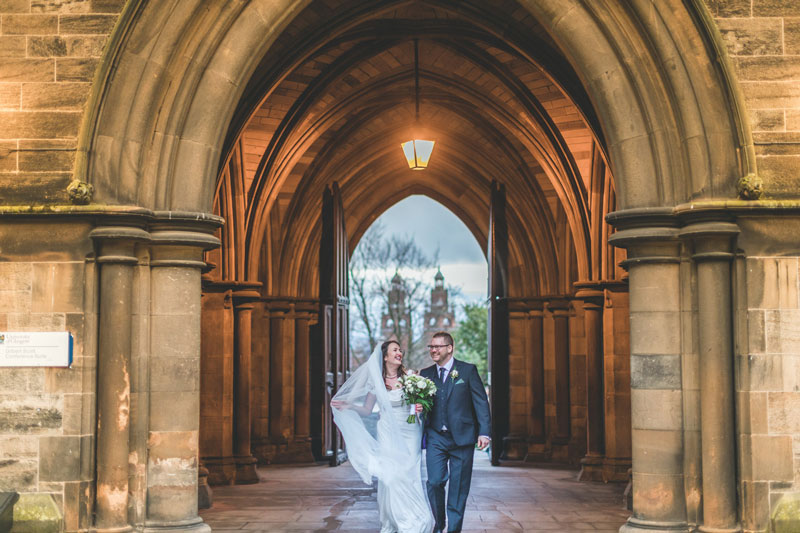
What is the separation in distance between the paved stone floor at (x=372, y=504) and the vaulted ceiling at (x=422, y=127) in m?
2.78

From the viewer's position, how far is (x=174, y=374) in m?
6.73

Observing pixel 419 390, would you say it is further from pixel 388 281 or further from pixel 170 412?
pixel 388 281

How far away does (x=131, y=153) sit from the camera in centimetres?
679

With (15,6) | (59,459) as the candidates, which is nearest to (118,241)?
(59,459)

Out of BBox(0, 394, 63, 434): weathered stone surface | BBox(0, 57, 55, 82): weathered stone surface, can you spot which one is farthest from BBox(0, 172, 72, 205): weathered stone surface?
BBox(0, 394, 63, 434): weathered stone surface

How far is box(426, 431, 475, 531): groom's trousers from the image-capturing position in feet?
23.2

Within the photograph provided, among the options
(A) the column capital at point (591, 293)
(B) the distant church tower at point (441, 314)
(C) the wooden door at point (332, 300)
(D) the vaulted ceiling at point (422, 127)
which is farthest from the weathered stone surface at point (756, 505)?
(B) the distant church tower at point (441, 314)

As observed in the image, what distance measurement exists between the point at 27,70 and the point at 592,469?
27.5 ft

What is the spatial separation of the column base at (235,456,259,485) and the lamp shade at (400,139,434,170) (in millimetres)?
4088

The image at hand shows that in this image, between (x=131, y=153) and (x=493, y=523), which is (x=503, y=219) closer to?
(x=493, y=523)

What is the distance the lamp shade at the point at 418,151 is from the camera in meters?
12.5

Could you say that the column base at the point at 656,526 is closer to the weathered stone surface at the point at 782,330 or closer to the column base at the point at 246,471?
the weathered stone surface at the point at 782,330

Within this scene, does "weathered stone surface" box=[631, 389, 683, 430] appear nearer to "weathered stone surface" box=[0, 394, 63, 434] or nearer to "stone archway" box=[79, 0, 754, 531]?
"stone archway" box=[79, 0, 754, 531]

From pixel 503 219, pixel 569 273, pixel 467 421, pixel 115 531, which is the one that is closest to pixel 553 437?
pixel 569 273
